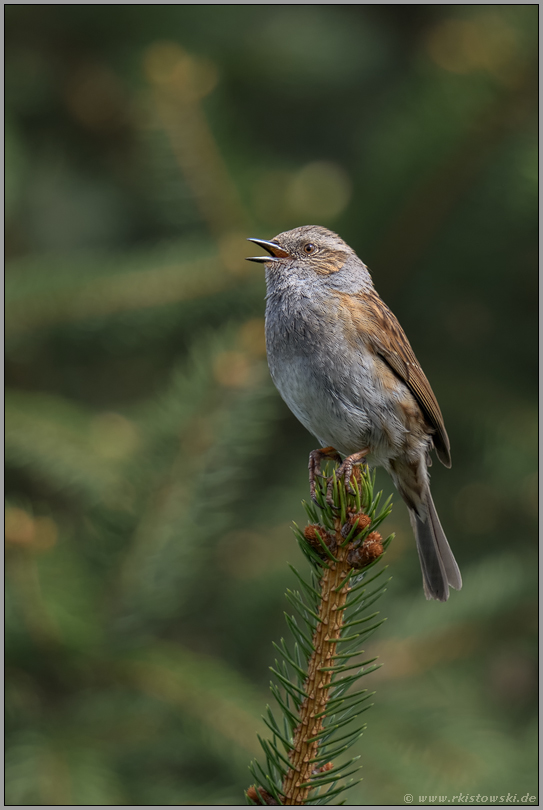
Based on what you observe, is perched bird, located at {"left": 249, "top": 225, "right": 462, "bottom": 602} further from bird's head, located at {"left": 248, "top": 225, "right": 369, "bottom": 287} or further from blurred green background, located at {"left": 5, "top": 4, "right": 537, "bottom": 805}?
blurred green background, located at {"left": 5, "top": 4, "right": 537, "bottom": 805}

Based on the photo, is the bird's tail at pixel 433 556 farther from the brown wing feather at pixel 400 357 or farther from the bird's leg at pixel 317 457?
the bird's leg at pixel 317 457

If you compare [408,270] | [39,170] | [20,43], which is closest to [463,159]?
[408,270]

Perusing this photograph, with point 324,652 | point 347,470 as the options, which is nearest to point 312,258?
point 347,470

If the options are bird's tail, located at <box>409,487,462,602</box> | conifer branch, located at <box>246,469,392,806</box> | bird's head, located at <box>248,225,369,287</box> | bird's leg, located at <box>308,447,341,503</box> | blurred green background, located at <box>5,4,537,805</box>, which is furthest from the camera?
bird's head, located at <box>248,225,369,287</box>

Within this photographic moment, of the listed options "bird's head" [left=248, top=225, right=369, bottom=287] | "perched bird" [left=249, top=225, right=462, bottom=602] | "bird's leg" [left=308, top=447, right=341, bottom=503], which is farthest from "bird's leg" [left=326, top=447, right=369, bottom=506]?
"bird's head" [left=248, top=225, right=369, bottom=287]

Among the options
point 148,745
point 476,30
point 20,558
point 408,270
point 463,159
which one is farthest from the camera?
point 408,270

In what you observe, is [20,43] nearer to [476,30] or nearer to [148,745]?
[476,30]
